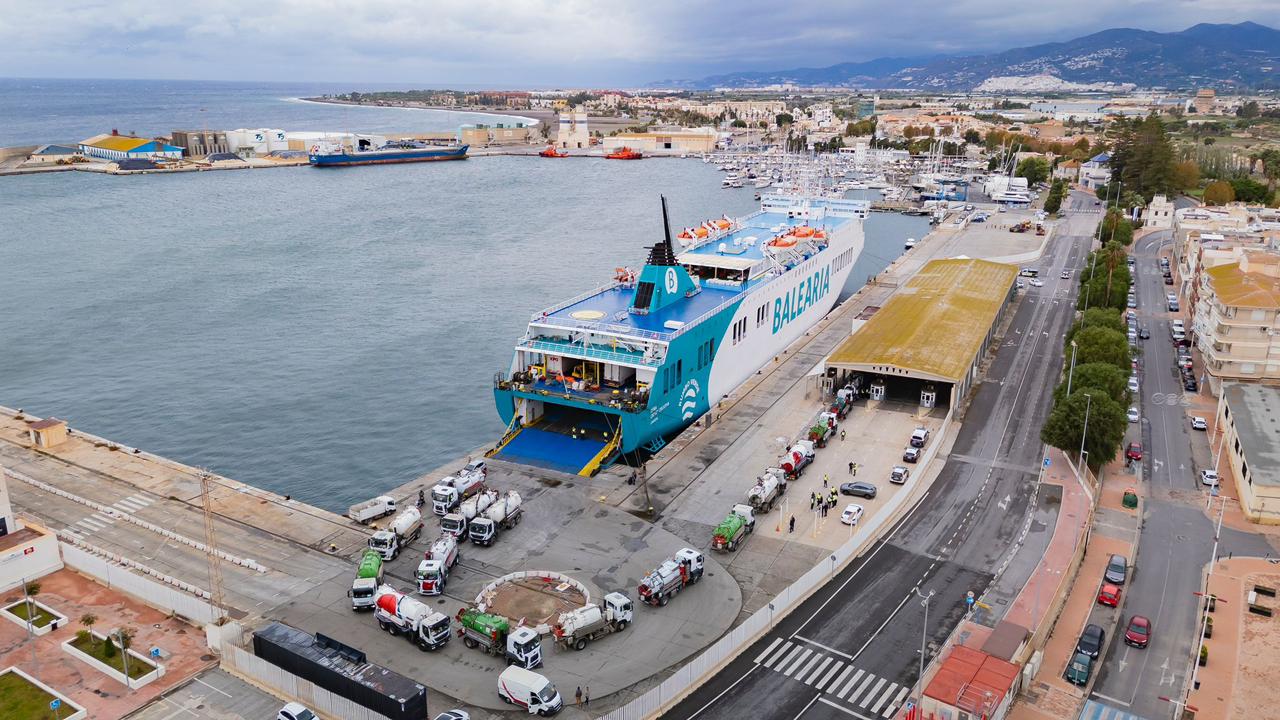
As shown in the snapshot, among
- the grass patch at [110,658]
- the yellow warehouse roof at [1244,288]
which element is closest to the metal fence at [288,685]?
the grass patch at [110,658]

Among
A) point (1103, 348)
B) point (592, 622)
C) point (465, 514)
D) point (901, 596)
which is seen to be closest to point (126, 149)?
point (465, 514)

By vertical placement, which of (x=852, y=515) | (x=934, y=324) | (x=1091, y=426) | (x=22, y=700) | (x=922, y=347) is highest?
(x=934, y=324)

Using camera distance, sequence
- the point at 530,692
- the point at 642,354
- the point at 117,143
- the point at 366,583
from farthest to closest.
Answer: the point at 117,143 → the point at 642,354 → the point at 366,583 → the point at 530,692

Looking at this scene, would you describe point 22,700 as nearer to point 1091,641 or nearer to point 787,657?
point 787,657

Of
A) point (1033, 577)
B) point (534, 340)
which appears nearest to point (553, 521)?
point (534, 340)

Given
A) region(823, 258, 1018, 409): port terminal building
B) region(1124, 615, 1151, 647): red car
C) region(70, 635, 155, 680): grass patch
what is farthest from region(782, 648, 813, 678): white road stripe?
region(823, 258, 1018, 409): port terminal building

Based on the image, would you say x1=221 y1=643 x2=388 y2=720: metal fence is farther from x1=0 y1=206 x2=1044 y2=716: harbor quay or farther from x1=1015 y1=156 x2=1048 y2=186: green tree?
x1=1015 y1=156 x2=1048 y2=186: green tree
